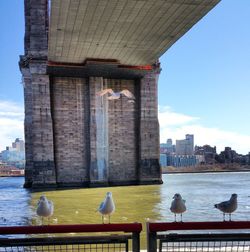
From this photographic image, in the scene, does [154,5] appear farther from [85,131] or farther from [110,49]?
[85,131]

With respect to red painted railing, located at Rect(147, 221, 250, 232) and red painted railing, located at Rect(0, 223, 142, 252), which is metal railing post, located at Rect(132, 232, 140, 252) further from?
red painted railing, located at Rect(147, 221, 250, 232)

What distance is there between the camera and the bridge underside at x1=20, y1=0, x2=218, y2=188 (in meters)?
41.4

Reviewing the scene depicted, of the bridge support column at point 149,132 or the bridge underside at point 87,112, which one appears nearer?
the bridge underside at point 87,112

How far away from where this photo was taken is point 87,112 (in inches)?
1747

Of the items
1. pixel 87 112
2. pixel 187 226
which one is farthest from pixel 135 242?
pixel 87 112

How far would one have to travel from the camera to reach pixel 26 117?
147 feet

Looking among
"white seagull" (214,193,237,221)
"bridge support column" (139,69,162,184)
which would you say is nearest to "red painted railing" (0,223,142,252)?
"white seagull" (214,193,237,221)

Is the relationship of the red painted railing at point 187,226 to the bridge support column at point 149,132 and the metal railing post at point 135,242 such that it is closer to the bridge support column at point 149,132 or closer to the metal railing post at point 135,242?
the metal railing post at point 135,242

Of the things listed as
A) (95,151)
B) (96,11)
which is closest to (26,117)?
(95,151)

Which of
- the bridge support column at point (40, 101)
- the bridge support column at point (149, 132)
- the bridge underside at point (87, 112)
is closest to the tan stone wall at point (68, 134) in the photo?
the bridge underside at point (87, 112)

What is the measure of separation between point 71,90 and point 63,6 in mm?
18096

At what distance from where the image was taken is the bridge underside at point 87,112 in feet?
136

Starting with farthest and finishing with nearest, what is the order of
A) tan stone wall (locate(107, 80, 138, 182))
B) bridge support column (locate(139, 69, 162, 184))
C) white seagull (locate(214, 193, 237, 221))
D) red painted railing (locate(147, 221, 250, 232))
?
tan stone wall (locate(107, 80, 138, 182)), bridge support column (locate(139, 69, 162, 184)), white seagull (locate(214, 193, 237, 221)), red painted railing (locate(147, 221, 250, 232))

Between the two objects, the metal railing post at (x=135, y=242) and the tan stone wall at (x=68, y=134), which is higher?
the tan stone wall at (x=68, y=134)
